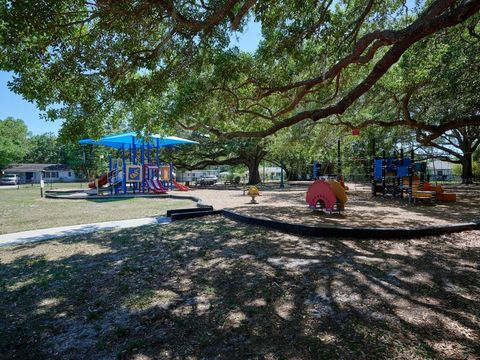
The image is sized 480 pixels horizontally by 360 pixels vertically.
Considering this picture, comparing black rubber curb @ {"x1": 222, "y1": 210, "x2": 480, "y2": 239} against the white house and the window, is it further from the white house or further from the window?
the window

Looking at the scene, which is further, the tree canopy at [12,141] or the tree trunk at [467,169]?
the tree canopy at [12,141]

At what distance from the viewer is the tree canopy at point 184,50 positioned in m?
5.64

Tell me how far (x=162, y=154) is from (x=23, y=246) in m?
27.4

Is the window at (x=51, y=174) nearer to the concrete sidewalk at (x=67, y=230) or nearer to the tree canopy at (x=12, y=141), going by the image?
the tree canopy at (x=12, y=141)

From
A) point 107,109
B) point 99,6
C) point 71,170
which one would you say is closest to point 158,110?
point 107,109

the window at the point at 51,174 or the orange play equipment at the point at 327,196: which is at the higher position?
the window at the point at 51,174

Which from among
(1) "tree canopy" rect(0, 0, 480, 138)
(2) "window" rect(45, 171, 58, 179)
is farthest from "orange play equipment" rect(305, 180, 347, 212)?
(2) "window" rect(45, 171, 58, 179)

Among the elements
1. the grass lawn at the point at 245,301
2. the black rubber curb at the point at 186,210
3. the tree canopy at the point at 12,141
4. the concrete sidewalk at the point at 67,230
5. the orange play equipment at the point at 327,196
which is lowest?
the grass lawn at the point at 245,301

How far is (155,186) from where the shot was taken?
19.5m

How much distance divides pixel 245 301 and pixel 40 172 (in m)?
71.3

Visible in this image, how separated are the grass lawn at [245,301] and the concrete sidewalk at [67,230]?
1020mm

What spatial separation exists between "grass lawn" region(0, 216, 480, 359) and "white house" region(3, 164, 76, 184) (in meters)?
65.4

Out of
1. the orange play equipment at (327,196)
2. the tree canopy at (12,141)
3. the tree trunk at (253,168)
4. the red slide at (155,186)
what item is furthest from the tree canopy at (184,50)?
the tree canopy at (12,141)

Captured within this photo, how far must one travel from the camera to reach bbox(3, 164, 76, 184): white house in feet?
203
